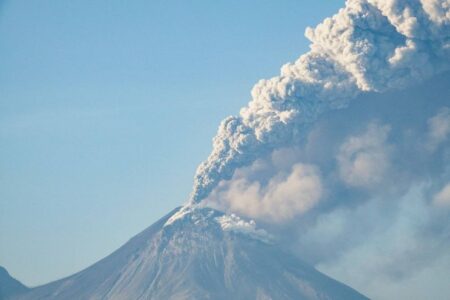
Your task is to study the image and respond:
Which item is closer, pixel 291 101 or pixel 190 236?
pixel 291 101

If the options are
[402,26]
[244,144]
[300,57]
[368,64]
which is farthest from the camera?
[244,144]

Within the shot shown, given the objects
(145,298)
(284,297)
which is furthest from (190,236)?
(284,297)

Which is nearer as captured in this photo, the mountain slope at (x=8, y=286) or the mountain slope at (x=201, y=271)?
the mountain slope at (x=201, y=271)

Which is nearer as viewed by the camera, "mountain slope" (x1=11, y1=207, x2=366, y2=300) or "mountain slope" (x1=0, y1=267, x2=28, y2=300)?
"mountain slope" (x1=11, y1=207, x2=366, y2=300)

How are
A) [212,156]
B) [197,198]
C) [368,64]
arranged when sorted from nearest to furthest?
[368,64] → [212,156] → [197,198]

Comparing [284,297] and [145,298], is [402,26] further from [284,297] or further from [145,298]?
[145,298]
